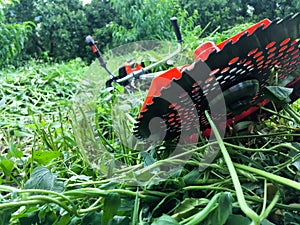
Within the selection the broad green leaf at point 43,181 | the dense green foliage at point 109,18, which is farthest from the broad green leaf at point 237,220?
the dense green foliage at point 109,18

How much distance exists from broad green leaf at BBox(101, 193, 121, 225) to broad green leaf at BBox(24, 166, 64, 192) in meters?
0.04

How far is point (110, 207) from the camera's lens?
193mm

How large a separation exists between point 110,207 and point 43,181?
0.05m

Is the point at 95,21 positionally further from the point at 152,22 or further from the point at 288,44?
the point at 288,44

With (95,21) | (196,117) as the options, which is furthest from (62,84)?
(95,21)

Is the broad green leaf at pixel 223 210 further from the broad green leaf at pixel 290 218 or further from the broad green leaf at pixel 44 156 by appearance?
the broad green leaf at pixel 44 156

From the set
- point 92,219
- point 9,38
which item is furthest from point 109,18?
point 92,219

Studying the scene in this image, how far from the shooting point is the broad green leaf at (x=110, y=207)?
0.19 meters

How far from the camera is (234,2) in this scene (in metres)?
3.32

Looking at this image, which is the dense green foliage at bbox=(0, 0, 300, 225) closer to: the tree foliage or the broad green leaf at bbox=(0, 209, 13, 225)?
the broad green leaf at bbox=(0, 209, 13, 225)

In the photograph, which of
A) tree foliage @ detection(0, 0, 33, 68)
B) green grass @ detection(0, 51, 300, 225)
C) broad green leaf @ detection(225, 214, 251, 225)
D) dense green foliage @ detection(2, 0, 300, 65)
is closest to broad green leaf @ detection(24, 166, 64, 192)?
green grass @ detection(0, 51, 300, 225)

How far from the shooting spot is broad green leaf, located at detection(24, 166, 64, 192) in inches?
8.3

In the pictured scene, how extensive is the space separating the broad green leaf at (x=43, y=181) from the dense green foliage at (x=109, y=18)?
2.48 metres

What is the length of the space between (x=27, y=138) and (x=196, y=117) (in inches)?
14.1
